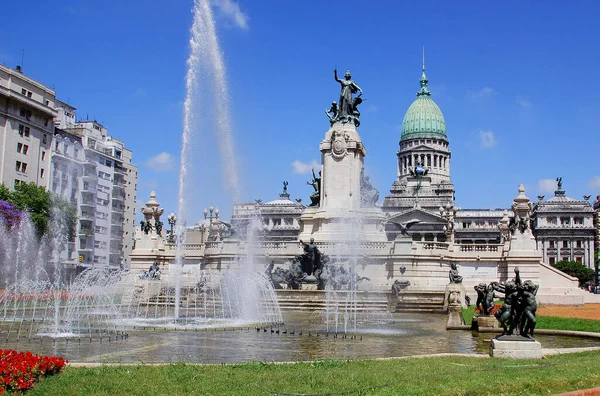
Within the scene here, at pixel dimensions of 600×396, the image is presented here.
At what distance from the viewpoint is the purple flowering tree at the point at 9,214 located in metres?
52.3

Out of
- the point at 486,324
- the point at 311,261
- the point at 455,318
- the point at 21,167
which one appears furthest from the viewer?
the point at 21,167

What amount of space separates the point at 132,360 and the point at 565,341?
13251 millimetres

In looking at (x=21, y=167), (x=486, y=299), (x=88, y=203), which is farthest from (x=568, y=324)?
(x=88, y=203)

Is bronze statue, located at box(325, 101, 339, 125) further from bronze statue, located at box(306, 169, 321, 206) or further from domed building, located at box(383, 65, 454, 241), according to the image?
domed building, located at box(383, 65, 454, 241)

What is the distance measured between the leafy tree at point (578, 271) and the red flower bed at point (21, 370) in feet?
359

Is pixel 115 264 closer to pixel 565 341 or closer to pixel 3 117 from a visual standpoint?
pixel 3 117

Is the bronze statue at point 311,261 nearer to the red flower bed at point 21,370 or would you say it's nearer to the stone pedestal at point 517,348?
the stone pedestal at point 517,348

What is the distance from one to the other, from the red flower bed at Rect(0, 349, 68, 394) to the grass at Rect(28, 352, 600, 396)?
0.59ft

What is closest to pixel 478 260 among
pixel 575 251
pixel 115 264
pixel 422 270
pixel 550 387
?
pixel 422 270

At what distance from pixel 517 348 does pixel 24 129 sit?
6607 centimetres

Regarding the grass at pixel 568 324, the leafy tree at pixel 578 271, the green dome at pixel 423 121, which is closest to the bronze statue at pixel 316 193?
the grass at pixel 568 324

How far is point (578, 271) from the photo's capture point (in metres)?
109

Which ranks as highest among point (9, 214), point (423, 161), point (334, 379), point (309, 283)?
point (423, 161)

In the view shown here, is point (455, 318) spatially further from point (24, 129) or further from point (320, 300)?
point (24, 129)
